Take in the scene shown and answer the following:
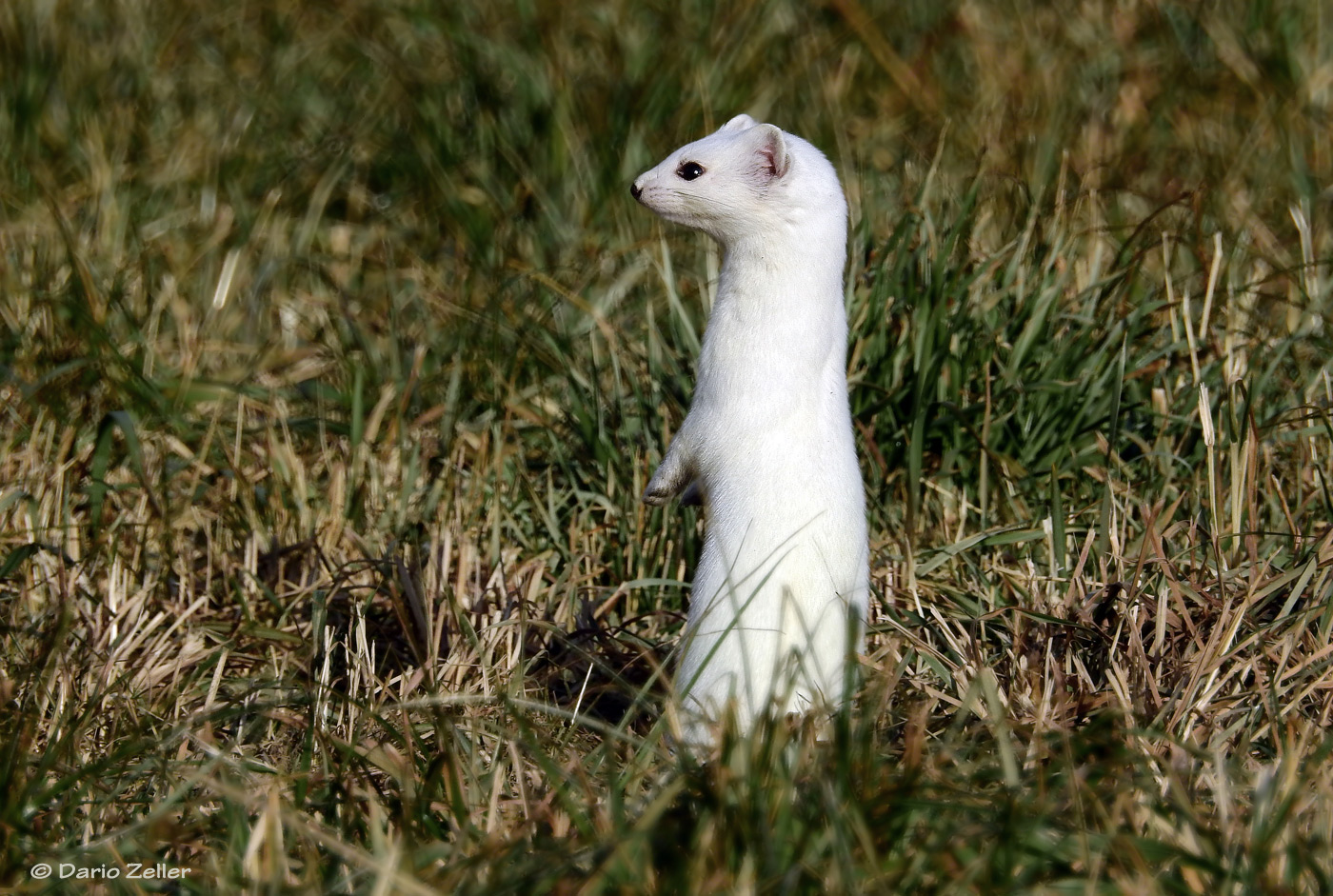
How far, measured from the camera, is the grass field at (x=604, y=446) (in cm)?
235

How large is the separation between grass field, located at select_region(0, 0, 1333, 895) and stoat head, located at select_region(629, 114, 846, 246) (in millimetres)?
838

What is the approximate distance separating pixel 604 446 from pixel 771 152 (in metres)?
1.21

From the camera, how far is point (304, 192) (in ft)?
18.0

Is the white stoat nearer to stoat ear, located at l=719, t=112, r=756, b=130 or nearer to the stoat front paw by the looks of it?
the stoat front paw

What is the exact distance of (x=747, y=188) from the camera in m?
2.90

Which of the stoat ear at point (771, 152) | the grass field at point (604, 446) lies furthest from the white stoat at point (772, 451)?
the grass field at point (604, 446)

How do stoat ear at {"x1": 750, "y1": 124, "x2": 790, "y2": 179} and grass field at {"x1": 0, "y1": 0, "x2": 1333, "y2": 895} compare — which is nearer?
grass field at {"x1": 0, "y1": 0, "x2": 1333, "y2": 895}

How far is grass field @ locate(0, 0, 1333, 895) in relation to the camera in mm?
2352

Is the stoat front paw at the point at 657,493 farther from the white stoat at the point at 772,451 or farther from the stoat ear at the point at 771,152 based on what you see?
the stoat ear at the point at 771,152

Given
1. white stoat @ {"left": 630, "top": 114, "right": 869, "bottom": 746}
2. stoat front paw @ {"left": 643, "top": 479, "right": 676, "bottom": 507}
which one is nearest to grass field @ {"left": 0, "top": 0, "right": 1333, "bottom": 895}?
white stoat @ {"left": 630, "top": 114, "right": 869, "bottom": 746}

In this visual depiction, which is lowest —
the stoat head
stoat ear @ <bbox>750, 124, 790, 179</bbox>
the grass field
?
the grass field

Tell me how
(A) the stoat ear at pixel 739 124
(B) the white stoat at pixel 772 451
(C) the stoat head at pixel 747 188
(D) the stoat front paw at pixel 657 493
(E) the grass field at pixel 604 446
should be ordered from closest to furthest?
(E) the grass field at pixel 604 446
(B) the white stoat at pixel 772 451
(C) the stoat head at pixel 747 188
(D) the stoat front paw at pixel 657 493
(A) the stoat ear at pixel 739 124

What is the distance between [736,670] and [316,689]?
916mm

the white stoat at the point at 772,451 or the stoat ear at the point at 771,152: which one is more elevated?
the stoat ear at the point at 771,152
